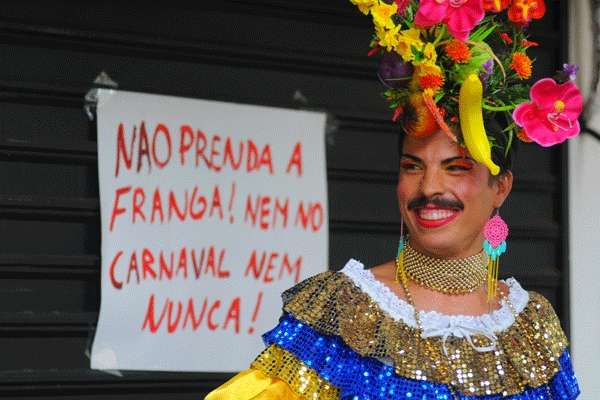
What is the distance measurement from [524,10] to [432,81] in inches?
11.9

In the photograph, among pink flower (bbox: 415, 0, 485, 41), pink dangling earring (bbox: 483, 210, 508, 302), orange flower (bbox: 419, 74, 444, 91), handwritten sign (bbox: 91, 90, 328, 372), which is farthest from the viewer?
handwritten sign (bbox: 91, 90, 328, 372)

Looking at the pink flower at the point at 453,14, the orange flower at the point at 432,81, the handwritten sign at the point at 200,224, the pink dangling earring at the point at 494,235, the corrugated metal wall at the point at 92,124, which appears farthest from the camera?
the handwritten sign at the point at 200,224

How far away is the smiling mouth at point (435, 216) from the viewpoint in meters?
3.42

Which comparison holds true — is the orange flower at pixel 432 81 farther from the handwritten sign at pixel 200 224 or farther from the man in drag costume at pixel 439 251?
the handwritten sign at pixel 200 224

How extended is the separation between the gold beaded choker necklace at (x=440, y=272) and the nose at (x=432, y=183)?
0.19m

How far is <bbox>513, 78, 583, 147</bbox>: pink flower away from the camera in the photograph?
3381 millimetres

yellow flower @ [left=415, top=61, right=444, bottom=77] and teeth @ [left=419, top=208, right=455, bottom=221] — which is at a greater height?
yellow flower @ [left=415, top=61, right=444, bottom=77]

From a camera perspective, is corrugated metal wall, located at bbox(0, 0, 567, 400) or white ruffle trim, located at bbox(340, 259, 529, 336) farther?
corrugated metal wall, located at bbox(0, 0, 567, 400)

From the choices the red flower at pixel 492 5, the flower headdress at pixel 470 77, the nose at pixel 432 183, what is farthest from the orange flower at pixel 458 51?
the nose at pixel 432 183

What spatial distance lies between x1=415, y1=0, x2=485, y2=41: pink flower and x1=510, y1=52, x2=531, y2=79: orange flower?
0.70 feet

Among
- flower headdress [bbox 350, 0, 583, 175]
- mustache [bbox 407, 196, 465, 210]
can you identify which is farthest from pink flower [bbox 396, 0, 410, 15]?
mustache [bbox 407, 196, 465, 210]

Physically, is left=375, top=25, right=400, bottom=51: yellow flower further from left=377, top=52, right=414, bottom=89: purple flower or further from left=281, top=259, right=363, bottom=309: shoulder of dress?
left=281, top=259, right=363, bottom=309: shoulder of dress

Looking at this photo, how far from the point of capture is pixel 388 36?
3305 mm

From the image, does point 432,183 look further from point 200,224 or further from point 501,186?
point 200,224
